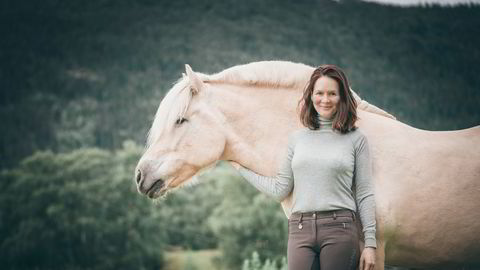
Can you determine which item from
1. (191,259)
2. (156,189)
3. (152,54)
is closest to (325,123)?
(156,189)

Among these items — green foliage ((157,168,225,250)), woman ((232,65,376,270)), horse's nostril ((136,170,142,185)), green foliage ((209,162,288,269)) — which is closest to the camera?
woman ((232,65,376,270))

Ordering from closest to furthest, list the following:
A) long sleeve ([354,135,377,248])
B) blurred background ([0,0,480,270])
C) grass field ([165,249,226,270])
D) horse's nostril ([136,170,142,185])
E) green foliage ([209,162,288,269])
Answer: long sleeve ([354,135,377,248])
horse's nostril ([136,170,142,185])
blurred background ([0,0,480,270])
green foliage ([209,162,288,269])
grass field ([165,249,226,270])

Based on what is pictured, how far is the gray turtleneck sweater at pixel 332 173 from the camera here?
216cm

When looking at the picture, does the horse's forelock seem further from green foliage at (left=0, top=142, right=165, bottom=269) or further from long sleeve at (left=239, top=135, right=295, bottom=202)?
green foliage at (left=0, top=142, right=165, bottom=269)

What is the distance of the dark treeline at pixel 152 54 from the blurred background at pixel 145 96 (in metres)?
0.08

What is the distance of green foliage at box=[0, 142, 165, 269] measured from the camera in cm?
1923

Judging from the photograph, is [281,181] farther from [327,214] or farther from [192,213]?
[192,213]

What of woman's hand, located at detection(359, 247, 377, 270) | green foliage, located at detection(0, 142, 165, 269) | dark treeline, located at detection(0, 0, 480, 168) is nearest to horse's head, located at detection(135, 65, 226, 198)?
woman's hand, located at detection(359, 247, 377, 270)

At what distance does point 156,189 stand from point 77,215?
2034 centimetres

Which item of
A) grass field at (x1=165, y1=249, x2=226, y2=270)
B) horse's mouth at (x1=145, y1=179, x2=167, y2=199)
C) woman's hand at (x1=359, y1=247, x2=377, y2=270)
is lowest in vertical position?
grass field at (x1=165, y1=249, x2=226, y2=270)

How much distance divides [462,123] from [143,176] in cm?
960

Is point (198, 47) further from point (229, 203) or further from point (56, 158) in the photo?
point (229, 203)

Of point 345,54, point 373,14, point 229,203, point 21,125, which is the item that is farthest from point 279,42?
point 21,125

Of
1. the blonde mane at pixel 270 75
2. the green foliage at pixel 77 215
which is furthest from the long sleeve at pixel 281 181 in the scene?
the green foliage at pixel 77 215
